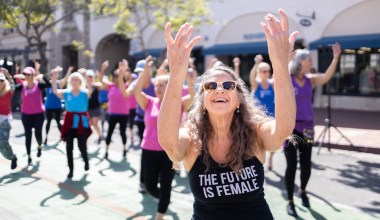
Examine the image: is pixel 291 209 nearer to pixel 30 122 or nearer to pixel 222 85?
pixel 222 85

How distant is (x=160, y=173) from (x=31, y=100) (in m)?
3.68

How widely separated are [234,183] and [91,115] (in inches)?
305

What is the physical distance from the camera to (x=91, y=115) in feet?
31.6

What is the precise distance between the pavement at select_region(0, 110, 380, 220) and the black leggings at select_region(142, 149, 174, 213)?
0.50 meters

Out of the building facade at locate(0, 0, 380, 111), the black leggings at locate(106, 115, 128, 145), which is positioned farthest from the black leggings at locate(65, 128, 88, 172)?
the building facade at locate(0, 0, 380, 111)

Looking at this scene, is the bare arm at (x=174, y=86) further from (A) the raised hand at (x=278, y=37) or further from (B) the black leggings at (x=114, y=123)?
(B) the black leggings at (x=114, y=123)

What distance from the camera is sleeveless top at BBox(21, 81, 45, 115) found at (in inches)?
289

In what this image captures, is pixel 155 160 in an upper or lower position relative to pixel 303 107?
lower

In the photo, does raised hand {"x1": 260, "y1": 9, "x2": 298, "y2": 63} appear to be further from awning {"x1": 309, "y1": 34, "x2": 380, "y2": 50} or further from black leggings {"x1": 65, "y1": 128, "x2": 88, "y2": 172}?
awning {"x1": 309, "y1": 34, "x2": 380, "y2": 50}

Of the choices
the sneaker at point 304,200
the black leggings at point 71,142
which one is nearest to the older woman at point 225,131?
the sneaker at point 304,200

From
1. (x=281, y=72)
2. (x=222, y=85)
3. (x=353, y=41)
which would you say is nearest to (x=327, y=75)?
(x=222, y=85)

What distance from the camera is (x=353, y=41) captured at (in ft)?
50.8

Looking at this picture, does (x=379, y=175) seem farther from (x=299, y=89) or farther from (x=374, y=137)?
(x=374, y=137)

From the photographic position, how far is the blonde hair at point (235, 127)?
92.4 inches
